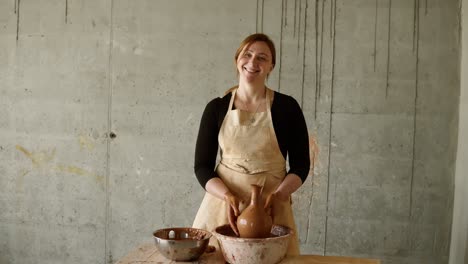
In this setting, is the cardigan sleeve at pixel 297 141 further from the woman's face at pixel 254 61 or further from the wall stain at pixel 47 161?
the wall stain at pixel 47 161

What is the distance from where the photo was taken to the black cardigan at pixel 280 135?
237cm

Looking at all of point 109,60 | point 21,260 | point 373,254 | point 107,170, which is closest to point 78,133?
point 107,170

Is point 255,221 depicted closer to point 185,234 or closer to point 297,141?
point 185,234

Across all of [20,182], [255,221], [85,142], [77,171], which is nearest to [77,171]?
[77,171]

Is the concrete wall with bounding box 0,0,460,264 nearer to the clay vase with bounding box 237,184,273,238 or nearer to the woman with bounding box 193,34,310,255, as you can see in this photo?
the woman with bounding box 193,34,310,255

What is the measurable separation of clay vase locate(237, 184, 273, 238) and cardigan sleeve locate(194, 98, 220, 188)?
42cm

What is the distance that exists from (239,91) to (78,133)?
5.59ft

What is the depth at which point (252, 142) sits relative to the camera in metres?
2.36

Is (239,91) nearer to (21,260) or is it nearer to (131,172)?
(131,172)

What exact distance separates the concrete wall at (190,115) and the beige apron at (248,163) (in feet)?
3.59

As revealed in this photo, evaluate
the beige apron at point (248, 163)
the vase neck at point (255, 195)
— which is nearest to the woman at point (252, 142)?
the beige apron at point (248, 163)

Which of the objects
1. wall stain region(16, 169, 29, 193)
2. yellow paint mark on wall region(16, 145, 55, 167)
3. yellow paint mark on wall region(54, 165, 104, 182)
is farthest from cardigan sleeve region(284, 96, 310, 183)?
wall stain region(16, 169, 29, 193)

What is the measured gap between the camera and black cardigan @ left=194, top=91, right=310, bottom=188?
2.37 metres

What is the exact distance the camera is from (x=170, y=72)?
3.54 m
